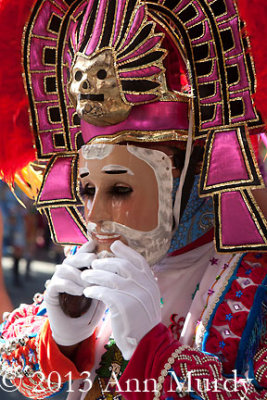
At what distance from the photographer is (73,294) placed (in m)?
1.78

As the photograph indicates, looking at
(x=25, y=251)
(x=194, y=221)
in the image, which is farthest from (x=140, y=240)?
(x=25, y=251)

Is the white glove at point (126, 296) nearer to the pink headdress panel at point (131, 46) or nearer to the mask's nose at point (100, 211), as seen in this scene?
the mask's nose at point (100, 211)

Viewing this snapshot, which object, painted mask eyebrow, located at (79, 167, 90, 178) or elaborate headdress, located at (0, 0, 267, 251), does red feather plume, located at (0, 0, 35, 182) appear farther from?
painted mask eyebrow, located at (79, 167, 90, 178)

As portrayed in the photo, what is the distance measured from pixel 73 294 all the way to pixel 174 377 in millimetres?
369

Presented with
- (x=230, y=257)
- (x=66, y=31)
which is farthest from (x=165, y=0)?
(x=230, y=257)

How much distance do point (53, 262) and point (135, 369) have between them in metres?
6.67

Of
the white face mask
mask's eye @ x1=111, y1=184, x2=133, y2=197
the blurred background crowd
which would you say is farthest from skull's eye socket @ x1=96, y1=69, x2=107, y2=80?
the blurred background crowd

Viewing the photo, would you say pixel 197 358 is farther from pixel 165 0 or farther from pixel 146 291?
pixel 165 0

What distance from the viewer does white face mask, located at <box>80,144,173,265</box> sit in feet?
5.98

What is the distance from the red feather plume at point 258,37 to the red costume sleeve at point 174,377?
687 millimetres

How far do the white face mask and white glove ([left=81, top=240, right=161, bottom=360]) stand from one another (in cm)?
11

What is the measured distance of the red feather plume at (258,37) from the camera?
5.57 feet

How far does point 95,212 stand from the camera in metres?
1.84

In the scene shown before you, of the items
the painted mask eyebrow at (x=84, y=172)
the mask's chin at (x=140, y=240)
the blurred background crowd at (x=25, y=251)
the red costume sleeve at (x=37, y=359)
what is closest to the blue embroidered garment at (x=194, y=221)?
the mask's chin at (x=140, y=240)
